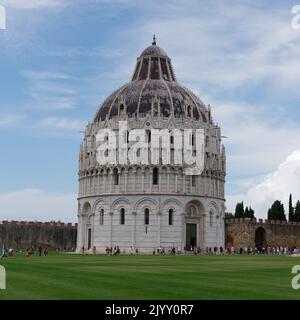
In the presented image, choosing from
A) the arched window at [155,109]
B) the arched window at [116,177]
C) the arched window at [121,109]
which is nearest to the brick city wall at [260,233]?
the arched window at [116,177]

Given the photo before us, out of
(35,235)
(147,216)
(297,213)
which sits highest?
(297,213)

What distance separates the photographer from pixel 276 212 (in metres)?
111

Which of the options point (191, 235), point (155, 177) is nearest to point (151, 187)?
point (155, 177)

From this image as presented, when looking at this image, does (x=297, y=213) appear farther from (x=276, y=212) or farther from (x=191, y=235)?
(x=191, y=235)

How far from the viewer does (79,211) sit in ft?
322

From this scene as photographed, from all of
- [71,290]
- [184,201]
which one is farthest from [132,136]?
[71,290]

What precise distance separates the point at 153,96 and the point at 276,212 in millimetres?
32414

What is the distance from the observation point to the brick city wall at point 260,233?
96312mm

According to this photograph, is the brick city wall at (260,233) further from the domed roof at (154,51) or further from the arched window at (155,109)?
the domed roof at (154,51)

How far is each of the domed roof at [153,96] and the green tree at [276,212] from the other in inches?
973

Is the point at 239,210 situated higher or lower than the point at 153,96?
lower

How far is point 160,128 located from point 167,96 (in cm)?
614

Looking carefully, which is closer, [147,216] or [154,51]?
[147,216]

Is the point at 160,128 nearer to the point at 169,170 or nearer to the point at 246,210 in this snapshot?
the point at 169,170
